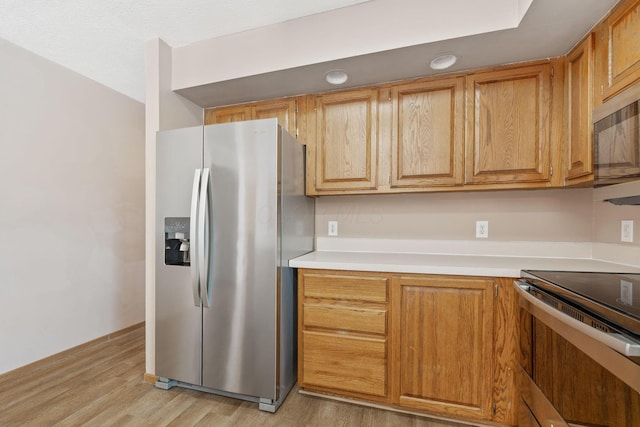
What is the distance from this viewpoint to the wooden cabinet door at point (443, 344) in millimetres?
1585

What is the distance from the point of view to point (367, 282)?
5.73 ft

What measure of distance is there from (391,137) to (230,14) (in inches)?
51.6

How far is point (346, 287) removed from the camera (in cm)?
178

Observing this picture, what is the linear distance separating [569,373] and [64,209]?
3459 mm

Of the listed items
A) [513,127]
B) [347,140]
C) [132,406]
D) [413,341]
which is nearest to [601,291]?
[413,341]

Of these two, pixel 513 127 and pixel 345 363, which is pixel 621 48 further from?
pixel 345 363

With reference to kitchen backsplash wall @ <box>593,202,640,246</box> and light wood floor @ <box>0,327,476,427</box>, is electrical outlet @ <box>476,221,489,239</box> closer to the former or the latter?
kitchen backsplash wall @ <box>593,202,640,246</box>

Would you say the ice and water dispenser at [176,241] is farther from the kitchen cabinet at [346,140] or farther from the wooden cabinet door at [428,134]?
the wooden cabinet door at [428,134]

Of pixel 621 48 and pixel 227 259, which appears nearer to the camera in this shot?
pixel 621 48

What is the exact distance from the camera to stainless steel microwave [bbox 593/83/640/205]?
110 cm

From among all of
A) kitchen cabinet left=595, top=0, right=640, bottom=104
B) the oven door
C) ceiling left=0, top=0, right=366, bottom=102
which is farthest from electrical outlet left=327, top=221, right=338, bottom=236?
kitchen cabinet left=595, top=0, right=640, bottom=104

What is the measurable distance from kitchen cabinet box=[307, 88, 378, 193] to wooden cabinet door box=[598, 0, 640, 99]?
1205mm

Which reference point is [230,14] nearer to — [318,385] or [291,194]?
[291,194]

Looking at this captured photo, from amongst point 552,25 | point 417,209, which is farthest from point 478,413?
point 552,25
